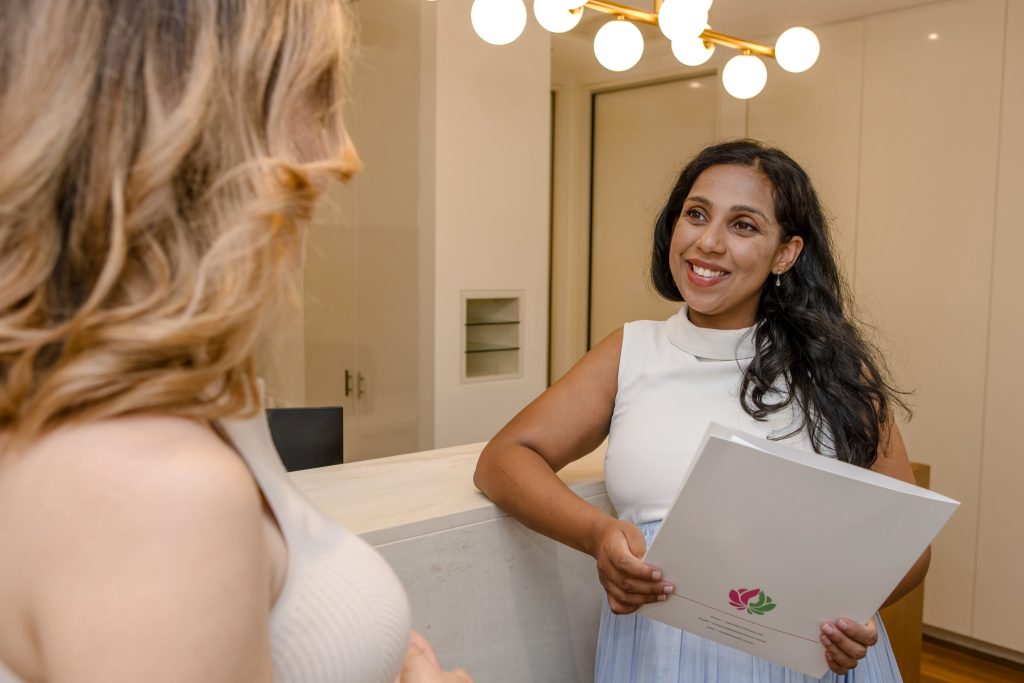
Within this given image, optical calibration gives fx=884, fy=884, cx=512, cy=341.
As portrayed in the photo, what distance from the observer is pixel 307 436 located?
92.7 inches

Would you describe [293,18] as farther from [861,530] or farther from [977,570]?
[977,570]

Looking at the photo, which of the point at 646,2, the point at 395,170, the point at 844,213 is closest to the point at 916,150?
the point at 844,213

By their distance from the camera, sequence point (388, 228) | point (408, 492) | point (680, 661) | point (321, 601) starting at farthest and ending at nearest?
point (388, 228)
point (408, 492)
point (680, 661)
point (321, 601)

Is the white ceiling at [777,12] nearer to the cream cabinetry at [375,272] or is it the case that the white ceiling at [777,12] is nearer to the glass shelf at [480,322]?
the cream cabinetry at [375,272]

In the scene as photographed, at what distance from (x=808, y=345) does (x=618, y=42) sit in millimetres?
1195

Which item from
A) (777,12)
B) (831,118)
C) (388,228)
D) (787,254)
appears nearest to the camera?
(787,254)

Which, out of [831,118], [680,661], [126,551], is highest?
[831,118]

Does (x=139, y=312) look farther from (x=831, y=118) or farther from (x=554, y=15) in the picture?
(x=831, y=118)

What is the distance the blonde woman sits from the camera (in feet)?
1.49

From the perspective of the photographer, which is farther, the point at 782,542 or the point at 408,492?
the point at 408,492

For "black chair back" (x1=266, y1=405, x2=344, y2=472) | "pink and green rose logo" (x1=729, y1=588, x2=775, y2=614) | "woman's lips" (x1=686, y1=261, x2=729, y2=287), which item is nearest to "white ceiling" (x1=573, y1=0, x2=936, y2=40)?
"black chair back" (x1=266, y1=405, x2=344, y2=472)

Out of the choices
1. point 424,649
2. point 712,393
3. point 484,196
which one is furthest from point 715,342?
point 484,196

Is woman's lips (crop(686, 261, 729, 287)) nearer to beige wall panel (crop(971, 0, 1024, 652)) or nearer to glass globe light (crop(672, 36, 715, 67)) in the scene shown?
glass globe light (crop(672, 36, 715, 67))

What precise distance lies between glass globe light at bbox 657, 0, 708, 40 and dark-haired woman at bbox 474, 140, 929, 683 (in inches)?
25.5
